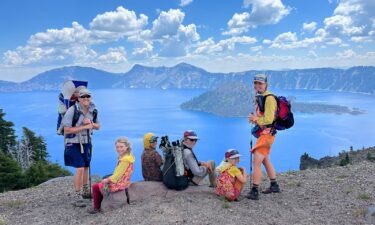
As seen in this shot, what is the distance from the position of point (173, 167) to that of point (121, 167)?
3.62ft

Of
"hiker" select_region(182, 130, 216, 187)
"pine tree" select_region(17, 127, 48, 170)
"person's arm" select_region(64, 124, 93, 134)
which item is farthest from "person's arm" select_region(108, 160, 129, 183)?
"pine tree" select_region(17, 127, 48, 170)

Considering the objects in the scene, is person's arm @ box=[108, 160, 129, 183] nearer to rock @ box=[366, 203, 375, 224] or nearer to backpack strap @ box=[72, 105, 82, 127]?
backpack strap @ box=[72, 105, 82, 127]

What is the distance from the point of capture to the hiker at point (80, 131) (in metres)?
7.57

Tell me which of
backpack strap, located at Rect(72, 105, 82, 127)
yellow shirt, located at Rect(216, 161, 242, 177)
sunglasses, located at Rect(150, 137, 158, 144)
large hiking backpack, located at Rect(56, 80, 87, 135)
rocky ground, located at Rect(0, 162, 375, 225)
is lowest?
rocky ground, located at Rect(0, 162, 375, 225)

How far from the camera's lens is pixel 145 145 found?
7.92 meters

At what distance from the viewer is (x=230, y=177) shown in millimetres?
7676

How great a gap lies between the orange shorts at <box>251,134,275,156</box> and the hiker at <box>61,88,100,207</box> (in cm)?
357

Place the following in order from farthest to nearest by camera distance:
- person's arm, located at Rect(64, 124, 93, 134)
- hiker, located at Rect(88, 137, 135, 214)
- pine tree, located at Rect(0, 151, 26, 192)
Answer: pine tree, located at Rect(0, 151, 26, 192) < person's arm, located at Rect(64, 124, 93, 134) < hiker, located at Rect(88, 137, 135, 214)

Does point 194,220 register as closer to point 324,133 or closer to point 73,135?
point 73,135

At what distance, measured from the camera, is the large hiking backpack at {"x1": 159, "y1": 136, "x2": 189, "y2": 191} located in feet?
25.0

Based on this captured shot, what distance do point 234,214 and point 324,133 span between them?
185 meters

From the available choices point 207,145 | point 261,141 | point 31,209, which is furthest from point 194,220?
point 207,145

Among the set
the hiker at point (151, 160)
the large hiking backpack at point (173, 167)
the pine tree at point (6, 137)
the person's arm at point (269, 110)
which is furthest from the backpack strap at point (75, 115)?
the pine tree at point (6, 137)

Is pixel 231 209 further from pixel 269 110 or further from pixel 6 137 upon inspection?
pixel 6 137
